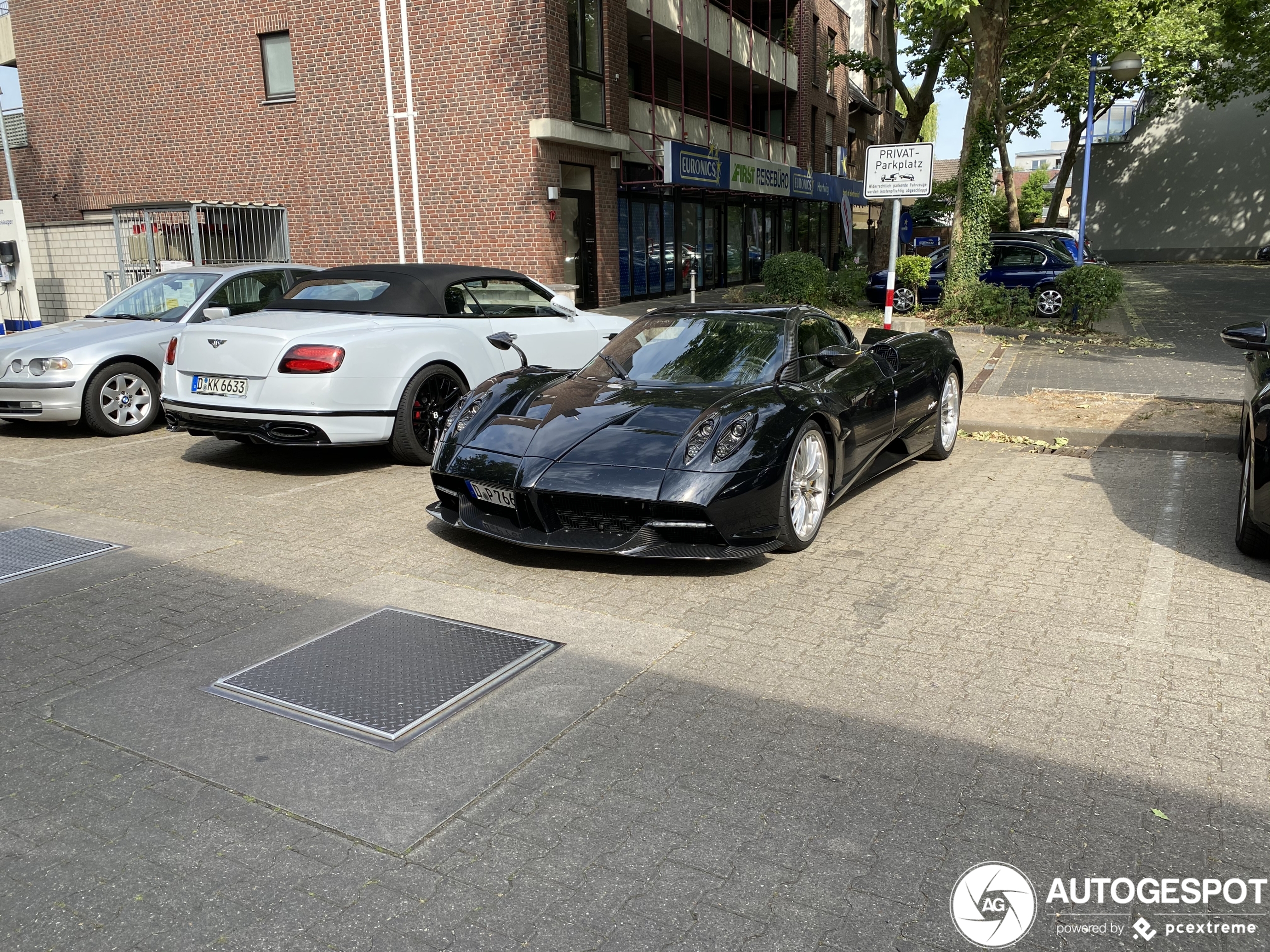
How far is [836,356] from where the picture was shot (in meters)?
5.83

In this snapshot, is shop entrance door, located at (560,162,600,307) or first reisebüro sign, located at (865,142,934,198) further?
shop entrance door, located at (560,162,600,307)

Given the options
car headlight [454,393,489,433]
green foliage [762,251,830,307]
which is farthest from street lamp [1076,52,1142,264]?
car headlight [454,393,489,433]

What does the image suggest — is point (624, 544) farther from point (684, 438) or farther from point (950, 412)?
point (950, 412)

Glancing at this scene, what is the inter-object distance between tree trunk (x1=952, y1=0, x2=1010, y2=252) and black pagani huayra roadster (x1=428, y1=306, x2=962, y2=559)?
12.6 metres

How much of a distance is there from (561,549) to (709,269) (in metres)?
22.9

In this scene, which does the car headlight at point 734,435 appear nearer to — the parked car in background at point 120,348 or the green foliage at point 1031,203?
the parked car in background at point 120,348

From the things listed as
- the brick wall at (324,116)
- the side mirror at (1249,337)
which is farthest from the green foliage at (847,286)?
the side mirror at (1249,337)

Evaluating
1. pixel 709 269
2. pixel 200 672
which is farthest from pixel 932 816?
pixel 709 269

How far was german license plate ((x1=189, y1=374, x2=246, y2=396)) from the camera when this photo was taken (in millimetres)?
7137

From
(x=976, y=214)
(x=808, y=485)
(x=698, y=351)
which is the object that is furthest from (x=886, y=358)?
(x=976, y=214)

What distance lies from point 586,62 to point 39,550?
51.5 feet

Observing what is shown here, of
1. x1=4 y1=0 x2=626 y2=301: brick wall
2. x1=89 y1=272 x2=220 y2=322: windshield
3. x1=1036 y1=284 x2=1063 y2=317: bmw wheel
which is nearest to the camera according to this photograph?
x1=89 y1=272 x2=220 y2=322: windshield

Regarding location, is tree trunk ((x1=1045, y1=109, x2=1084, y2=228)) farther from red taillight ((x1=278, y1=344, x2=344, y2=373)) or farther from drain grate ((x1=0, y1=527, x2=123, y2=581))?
drain grate ((x1=0, y1=527, x2=123, y2=581))

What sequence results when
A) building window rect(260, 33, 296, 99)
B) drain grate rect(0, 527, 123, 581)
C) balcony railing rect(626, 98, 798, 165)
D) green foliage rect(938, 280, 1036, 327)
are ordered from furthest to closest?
1. balcony railing rect(626, 98, 798, 165)
2. building window rect(260, 33, 296, 99)
3. green foliage rect(938, 280, 1036, 327)
4. drain grate rect(0, 527, 123, 581)
